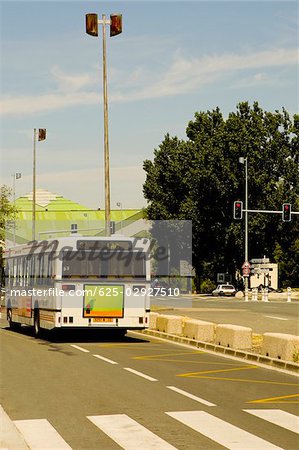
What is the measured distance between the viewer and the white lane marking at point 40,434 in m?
9.65

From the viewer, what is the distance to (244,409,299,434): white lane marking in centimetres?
1116

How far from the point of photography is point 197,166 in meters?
82.9

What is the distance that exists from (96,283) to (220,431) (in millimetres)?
15150

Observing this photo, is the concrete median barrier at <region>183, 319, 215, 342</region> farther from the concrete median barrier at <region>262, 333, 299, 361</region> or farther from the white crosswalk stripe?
the white crosswalk stripe

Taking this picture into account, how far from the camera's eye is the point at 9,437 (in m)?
10.3

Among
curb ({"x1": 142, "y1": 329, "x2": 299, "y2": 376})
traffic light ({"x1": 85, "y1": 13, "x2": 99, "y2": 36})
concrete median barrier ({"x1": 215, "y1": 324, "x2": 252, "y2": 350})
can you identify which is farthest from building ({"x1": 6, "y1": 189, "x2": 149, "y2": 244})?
concrete median barrier ({"x1": 215, "y1": 324, "x2": 252, "y2": 350})

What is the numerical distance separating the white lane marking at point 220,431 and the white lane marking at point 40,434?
5.66 feet

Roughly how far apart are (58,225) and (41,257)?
140181 mm

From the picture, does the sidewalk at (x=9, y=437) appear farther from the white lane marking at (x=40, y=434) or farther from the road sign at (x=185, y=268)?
the road sign at (x=185, y=268)

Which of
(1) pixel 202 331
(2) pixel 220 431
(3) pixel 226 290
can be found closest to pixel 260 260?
(3) pixel 226 290

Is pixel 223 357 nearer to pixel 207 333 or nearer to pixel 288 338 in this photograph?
pixel 288 338

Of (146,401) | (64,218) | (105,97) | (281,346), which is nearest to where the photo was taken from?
(146,401)

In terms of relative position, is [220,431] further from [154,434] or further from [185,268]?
[185,268]

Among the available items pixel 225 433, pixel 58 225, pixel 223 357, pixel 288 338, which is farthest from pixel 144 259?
pixel 58 225
